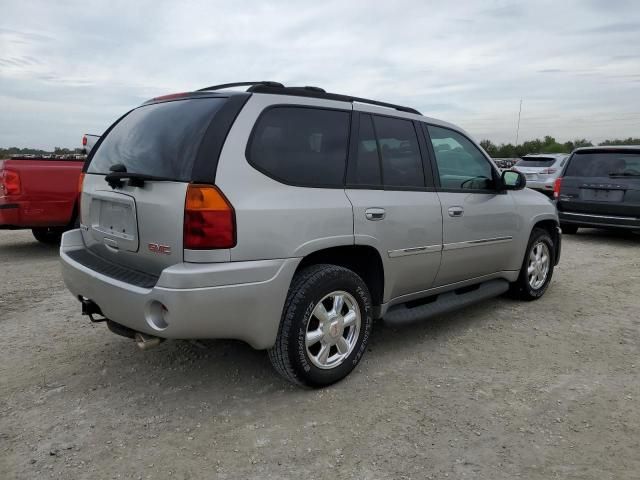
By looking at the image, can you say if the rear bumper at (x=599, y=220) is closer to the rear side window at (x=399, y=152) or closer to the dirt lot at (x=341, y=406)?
the dirt lot at (x=341, y=406)

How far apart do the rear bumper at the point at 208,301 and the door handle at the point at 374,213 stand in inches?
25.3

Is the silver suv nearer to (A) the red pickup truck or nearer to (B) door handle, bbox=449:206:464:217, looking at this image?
(B) door handle, bbox=449:206:464:217

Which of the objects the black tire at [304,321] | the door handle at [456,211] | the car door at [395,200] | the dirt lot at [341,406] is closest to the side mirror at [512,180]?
the door handle at [456,211]

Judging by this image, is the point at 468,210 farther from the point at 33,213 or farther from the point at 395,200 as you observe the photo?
the point at 33,213

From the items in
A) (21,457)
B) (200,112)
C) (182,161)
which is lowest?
(21,457)

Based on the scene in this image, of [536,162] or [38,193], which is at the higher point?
[536,162]

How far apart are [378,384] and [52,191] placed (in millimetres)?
5456

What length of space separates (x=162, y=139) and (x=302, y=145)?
2.59ft

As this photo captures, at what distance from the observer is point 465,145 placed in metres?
4.36

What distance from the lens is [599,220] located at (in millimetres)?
8445

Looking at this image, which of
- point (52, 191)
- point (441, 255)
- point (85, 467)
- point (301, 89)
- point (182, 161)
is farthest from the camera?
point (52, 191)

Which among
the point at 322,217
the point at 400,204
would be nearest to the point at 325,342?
the point at 322,217

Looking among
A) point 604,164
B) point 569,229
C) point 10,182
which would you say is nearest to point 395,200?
point 10,182

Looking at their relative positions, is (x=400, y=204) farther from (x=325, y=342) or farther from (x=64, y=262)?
(x=64, y=262)
